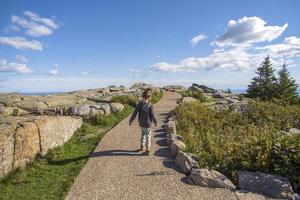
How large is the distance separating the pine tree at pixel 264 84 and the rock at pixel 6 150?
36.7 metres

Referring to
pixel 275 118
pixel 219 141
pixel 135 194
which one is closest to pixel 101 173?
pixel 135 194

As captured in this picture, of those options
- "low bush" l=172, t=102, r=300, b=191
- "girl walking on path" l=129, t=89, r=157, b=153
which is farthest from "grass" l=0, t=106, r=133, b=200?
"low bush" l=172, t=102, r=300, b=191

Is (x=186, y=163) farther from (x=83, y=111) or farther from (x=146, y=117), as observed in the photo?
(x=83, y=111)

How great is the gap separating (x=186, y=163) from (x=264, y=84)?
37.2 m

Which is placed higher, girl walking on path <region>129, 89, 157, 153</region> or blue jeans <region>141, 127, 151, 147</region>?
girl walking on path <region>129, 89, 157, 153</region>

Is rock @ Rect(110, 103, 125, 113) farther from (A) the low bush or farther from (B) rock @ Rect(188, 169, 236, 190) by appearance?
(B) rock @ Rect(188, 169, 236, 190)

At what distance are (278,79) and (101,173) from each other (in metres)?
40.5

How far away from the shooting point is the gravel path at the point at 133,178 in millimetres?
7336

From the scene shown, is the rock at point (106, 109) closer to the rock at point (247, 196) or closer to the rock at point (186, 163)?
the rock at point (186, 163)

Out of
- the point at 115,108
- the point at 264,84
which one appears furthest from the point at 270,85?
the point at 115,108

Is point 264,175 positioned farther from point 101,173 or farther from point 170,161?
point 101,173

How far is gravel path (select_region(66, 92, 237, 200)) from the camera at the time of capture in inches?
289

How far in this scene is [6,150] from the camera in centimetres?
872

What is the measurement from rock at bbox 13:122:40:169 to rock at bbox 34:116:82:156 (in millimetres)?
326
